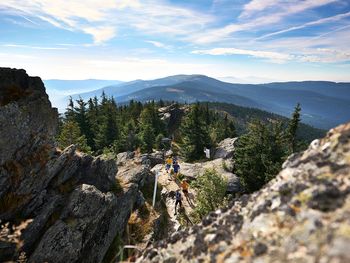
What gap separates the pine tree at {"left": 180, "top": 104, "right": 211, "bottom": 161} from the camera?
61156 mm

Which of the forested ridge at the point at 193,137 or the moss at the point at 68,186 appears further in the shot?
the forested ridge at the point at 193,137

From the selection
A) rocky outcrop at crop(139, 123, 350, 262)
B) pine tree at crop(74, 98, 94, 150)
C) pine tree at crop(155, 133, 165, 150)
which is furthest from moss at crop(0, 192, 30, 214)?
pine tree at crop(155, 133, 165, 150)

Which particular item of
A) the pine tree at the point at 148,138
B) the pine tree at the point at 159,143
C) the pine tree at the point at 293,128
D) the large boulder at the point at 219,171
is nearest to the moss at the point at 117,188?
the large boulder at the point at 219,171

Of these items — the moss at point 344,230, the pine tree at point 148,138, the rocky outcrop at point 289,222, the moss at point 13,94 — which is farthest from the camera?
the pine tree at point 148,138

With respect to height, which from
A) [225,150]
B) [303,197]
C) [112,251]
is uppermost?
[303,197]

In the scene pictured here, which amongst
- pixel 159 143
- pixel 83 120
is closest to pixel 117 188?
pixel 83 120

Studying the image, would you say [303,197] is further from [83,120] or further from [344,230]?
[83,120]

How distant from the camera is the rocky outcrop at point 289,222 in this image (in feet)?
13.6

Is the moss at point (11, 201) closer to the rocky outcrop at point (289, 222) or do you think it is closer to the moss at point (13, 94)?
the moss at point (13, 94)

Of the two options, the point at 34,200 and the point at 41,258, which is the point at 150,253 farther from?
the point at 34,200

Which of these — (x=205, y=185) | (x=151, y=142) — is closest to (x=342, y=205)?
(x=205, y=185)

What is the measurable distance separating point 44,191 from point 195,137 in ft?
151

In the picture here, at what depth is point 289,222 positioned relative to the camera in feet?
15.7

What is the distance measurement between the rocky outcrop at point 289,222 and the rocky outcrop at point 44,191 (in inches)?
424
